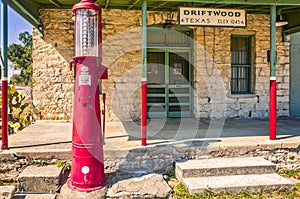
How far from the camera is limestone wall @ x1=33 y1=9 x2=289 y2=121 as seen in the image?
7.07 metres

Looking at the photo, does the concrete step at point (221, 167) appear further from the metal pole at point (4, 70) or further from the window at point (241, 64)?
the window at point (241, 64)

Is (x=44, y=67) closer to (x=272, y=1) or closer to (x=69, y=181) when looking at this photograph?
(x=69, y=181)

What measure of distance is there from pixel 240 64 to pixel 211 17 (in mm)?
3427

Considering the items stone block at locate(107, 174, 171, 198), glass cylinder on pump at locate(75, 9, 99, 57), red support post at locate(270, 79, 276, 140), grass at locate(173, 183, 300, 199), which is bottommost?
grass at locate(173, 183, 300, 199)

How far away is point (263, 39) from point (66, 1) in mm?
5355

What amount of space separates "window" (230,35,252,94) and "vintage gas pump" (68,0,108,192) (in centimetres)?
534

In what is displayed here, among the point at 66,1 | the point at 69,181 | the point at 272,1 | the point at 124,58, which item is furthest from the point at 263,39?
the point at 69,181

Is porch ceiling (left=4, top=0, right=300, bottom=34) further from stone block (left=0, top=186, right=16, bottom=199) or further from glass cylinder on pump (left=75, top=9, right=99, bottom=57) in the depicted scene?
stone block (left=0, top=186, right=16, bottom=199)

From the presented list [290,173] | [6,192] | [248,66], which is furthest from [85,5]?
[248,66]

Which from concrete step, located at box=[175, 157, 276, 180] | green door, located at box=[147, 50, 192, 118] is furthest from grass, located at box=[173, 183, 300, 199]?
green door, located at box=[147, 50, 192, 118]

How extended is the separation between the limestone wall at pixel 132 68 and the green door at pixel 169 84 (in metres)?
0.33

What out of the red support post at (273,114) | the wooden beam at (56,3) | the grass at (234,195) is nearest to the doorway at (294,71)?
the red support post at (273,114)

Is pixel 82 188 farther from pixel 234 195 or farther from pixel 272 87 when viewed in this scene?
pixel 272 87

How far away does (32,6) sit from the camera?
21.0 ft
